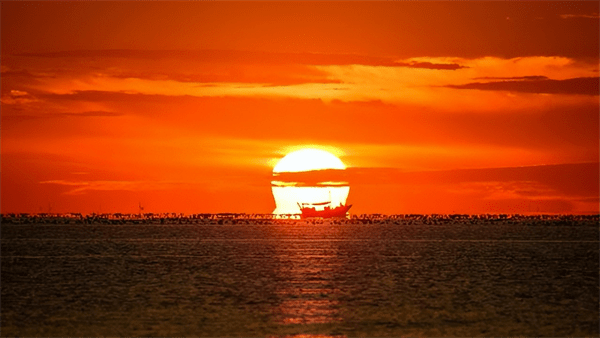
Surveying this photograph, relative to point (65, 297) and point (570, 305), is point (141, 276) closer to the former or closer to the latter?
point (65, 297)

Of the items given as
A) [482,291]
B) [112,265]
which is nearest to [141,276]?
[112,265]

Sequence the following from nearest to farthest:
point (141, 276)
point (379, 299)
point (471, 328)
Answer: point (471, 328)
point (379, 299)
point (141, 276)

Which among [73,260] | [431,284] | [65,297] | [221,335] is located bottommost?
[221,335]

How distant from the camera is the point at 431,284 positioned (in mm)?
78562

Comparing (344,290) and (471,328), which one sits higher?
(344,290)

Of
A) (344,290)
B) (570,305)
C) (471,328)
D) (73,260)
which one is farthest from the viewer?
(73,260)

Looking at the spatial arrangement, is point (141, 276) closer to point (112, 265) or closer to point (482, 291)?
point (112, 265)

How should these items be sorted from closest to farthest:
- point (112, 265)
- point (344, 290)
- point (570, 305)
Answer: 1. point (570, 305)
2. point (344, 290)
3. point (112, 265)

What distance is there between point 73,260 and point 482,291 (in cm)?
6729

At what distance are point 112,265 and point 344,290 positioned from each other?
46694 millimetres

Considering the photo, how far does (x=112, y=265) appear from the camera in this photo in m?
110

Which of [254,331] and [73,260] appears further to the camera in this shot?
[73,260]

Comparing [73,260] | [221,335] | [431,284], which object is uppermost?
[73,260]

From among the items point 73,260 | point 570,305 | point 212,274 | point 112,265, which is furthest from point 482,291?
point 73,260
